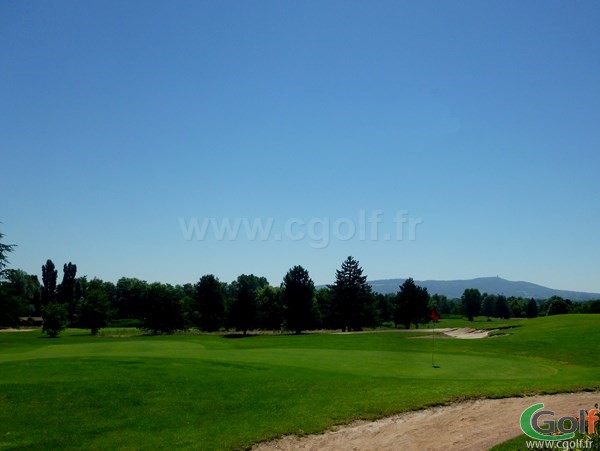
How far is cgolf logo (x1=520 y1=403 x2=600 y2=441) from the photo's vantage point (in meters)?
11.5

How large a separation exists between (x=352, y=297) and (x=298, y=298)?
40.8 feet

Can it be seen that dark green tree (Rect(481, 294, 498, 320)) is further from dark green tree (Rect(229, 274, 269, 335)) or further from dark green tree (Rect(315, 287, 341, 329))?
dark green tree (Rect(229, 274, 269, 335))

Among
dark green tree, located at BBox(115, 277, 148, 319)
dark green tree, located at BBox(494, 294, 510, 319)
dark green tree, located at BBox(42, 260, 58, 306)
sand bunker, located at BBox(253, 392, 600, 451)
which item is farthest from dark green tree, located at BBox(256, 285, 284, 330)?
dark green tree, located at BBox(494, 294, 510, 319)

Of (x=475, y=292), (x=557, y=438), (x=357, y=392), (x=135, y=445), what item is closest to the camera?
(x=557, y=438)

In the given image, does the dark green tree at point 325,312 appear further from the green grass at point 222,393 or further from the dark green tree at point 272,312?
the green grass at point 222,393

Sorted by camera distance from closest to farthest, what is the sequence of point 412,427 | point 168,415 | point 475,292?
1. point 412,427
2. point 168,415
3. point 475,292

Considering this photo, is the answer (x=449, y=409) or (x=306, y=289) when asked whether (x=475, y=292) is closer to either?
(x=306, y=289)

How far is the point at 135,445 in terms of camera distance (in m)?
12.4

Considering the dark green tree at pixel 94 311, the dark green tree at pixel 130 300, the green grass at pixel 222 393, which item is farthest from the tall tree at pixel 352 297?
the dark green tree at pixel 130 300

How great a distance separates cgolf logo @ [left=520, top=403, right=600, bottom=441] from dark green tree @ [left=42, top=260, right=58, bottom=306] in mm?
138950

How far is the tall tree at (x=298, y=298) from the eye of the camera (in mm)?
81125

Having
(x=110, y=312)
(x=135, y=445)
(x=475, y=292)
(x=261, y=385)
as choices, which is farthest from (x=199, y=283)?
(x=475, y=292)

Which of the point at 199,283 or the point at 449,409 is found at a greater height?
the point at 199,283

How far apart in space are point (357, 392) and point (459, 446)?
242 inches
